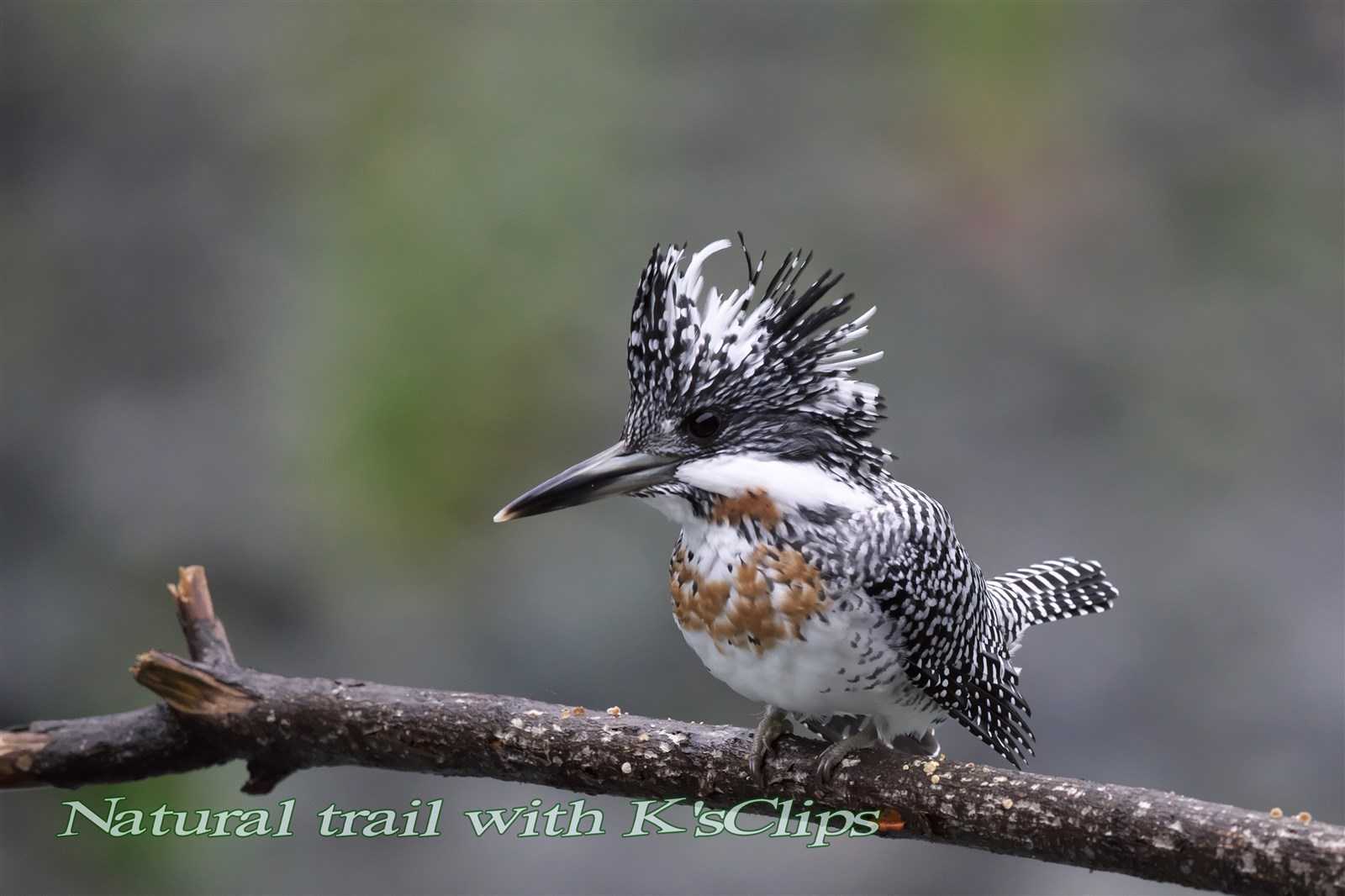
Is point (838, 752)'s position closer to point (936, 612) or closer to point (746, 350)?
point (936, 612)

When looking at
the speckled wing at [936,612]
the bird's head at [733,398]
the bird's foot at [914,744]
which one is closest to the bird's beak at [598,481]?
the bird's head at [733,398]

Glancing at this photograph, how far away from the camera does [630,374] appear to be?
1827 millimetres

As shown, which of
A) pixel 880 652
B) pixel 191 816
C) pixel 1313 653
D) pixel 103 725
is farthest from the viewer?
pixel 1313 653

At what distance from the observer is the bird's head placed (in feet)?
5.79

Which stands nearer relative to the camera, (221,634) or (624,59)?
(221,634)

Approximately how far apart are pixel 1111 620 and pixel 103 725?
300cm

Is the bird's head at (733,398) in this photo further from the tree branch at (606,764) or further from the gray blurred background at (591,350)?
the gray blurred background at (591,350)

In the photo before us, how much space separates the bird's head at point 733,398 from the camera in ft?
5.79

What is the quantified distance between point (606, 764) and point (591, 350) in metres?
2.72

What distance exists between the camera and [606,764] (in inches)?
77.0

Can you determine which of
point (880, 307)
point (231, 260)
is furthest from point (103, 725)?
point (880, 307)

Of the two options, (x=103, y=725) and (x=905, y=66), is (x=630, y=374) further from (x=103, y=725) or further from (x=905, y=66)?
(x=905, y=66)

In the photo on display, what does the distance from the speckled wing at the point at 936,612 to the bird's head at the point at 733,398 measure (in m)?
0.07

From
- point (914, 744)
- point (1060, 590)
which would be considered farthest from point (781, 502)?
point (1060, 590)
